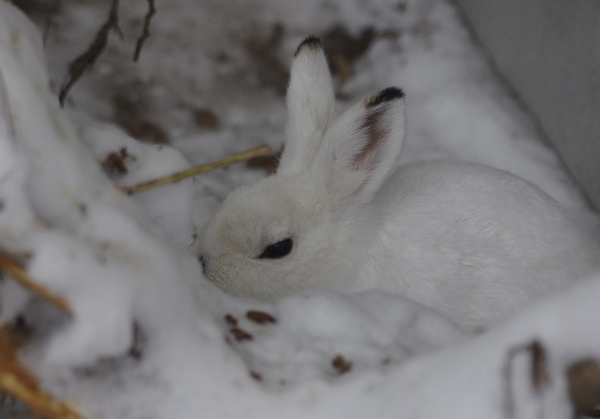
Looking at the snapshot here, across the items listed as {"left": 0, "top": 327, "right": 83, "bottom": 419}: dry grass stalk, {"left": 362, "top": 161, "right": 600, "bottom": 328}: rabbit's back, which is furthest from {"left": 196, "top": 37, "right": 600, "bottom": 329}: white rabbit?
{"left": 0, "top": 327, "right": 83, "bottom": 419}: dry grass stalk

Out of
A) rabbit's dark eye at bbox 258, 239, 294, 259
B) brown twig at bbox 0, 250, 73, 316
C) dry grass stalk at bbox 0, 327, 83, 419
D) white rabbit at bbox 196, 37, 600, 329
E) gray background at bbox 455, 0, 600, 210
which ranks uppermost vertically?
gray background at bbox 455, 0, 600, 210

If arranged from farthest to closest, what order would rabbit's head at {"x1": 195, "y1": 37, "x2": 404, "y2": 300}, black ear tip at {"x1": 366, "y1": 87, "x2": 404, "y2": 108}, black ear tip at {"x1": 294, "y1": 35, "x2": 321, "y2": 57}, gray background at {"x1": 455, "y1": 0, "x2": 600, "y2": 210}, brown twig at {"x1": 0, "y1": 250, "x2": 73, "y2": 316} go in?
gray background at {"x1": 455, "y1": 0, "x2": 600, "y2": 210}
black ear tip at {"x1": 294, "y1": 35, "x2": 321, "y2": 57}
rabbit's head at {"x1": 195, "y1": 37, "x2": 404, "y2": 300}
black ear tip at {"x1": 366, "y1": 87, "x2": 404, "y2": 108}
brown twig at {"x1": 0, "y1": 250, "x2": 73, "y2": 316}

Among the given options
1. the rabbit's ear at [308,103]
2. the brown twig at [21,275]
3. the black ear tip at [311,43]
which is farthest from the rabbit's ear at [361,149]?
the brown twig at [21,275]

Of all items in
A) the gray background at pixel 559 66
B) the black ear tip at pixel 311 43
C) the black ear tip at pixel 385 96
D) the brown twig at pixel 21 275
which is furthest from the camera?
the gray background at pixel 559 66

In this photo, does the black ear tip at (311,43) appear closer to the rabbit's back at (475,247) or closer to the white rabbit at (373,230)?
the white rabbit at (373,230)

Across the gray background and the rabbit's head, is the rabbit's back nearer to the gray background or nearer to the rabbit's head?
the rabbit's head

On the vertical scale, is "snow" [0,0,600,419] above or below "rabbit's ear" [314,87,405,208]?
below

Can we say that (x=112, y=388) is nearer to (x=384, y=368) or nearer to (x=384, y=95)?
(x=384, y=368)

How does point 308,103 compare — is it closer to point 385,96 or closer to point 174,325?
point 385,96
